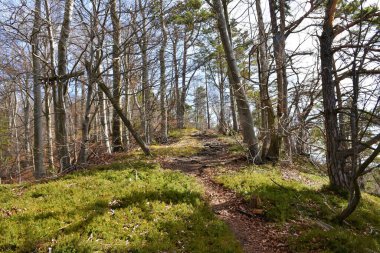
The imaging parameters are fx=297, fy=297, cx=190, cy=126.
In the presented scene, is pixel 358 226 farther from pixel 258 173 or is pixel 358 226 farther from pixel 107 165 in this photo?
pixel 107 165

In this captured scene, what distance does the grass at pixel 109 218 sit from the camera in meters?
5.13

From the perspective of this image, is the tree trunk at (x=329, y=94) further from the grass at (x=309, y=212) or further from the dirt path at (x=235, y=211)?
the dirt path at (x=235, y=211)

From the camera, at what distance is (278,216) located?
720cm

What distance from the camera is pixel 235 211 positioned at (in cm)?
758

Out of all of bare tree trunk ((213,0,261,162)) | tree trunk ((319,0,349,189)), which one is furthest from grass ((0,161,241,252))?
tree trunk ((319,0,349,189))

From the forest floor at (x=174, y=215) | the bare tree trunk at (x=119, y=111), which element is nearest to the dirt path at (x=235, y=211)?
the forest floor at (x=174, y=215)

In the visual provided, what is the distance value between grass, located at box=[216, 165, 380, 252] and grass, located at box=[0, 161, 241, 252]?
1.45m

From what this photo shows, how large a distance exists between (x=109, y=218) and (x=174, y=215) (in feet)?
4.70

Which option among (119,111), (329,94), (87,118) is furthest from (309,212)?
(119,111)

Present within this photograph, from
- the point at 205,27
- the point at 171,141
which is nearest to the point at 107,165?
the point at 171,141

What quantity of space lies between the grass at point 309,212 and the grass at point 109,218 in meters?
1.45

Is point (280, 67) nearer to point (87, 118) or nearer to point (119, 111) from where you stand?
point (119, 111)

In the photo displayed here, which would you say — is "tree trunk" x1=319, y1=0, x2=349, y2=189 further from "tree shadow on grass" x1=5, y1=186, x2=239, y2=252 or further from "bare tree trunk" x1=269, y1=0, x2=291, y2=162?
"tree shadow on grass" x1=5, y1=186, x2=239, y2=252

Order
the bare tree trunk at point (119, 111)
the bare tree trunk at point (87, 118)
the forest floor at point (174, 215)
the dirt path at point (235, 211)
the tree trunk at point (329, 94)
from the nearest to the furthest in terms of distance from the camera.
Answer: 1. the forest floor at point (174, 215)
2. the dirt path at point (235, 211)
3. the tree trunk at point (329, 94)
4. the bare tree trunk at point (87, 118)
5. the bare tree trunk at point (119, 111)
